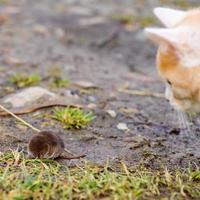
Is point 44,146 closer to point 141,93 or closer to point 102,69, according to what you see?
point 141,93

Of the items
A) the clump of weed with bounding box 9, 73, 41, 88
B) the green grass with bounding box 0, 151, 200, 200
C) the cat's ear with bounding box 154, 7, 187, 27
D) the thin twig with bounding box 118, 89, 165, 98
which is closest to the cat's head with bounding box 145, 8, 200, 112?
the cat's ear with bounding box 154, 7, 187, 27

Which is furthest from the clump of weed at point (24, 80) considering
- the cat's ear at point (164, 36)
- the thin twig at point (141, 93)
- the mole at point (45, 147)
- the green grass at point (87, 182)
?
the cat's ear at point (164, 36)

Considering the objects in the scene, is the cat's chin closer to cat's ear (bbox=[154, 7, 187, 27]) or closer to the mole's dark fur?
cat's ear (bbox=[154, 7, 187, 27])

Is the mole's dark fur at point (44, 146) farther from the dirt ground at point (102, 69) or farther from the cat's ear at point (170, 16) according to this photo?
the cat's ear at point (170, 16)

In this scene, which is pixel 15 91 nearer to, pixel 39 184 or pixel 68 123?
pixel 68 123

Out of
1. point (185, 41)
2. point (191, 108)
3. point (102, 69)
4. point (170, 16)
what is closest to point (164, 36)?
point (185, 41)

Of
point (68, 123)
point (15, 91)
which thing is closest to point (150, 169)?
point (68, 123)
